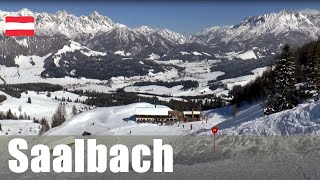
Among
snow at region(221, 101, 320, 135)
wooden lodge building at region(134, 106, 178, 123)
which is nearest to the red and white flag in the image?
snow at region(221, 101, 320, 135)

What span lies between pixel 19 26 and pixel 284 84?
3437cm

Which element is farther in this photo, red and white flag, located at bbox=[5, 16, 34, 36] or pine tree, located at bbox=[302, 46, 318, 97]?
pine tree, located at bbox=[302, 46, 318, 97]

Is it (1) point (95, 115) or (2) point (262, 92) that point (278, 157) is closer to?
(2) point (262, 92)

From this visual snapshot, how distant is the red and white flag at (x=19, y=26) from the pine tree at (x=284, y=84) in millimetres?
33265

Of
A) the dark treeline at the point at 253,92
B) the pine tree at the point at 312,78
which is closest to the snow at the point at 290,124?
the pine tree at the point at 312,78

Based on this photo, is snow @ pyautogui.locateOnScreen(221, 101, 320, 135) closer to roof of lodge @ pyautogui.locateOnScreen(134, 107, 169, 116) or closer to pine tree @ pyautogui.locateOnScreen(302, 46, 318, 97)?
pine tree @ pyautogui.locateOnScreen(302, 46, 318, 97)

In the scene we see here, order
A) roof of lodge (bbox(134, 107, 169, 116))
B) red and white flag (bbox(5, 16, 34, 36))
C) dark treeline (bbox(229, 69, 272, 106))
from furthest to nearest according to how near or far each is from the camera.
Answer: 1. roof of lodge (bbox(134, 107, 169, 116))
2. dark treeline (bbox(229, 69, 272, 106))
3. red and white flag (bbox(5, 16, 34, 36))

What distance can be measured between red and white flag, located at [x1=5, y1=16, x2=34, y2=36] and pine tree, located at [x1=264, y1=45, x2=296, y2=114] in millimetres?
33265

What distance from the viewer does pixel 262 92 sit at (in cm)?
8856

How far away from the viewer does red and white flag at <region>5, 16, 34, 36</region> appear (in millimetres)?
14977

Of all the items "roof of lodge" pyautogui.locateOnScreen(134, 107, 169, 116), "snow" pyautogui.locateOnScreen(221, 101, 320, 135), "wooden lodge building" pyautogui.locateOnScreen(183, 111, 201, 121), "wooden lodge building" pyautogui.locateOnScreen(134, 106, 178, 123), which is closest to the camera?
"snow" pyautogui.locateOnScreen(221, 101, 320, 135)

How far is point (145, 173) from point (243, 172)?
13.1ft

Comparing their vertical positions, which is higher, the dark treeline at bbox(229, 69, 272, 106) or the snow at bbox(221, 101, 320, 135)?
the snow at bbox(221, 101, 320, 135)

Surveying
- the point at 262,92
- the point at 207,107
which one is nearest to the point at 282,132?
the point at 262,92
